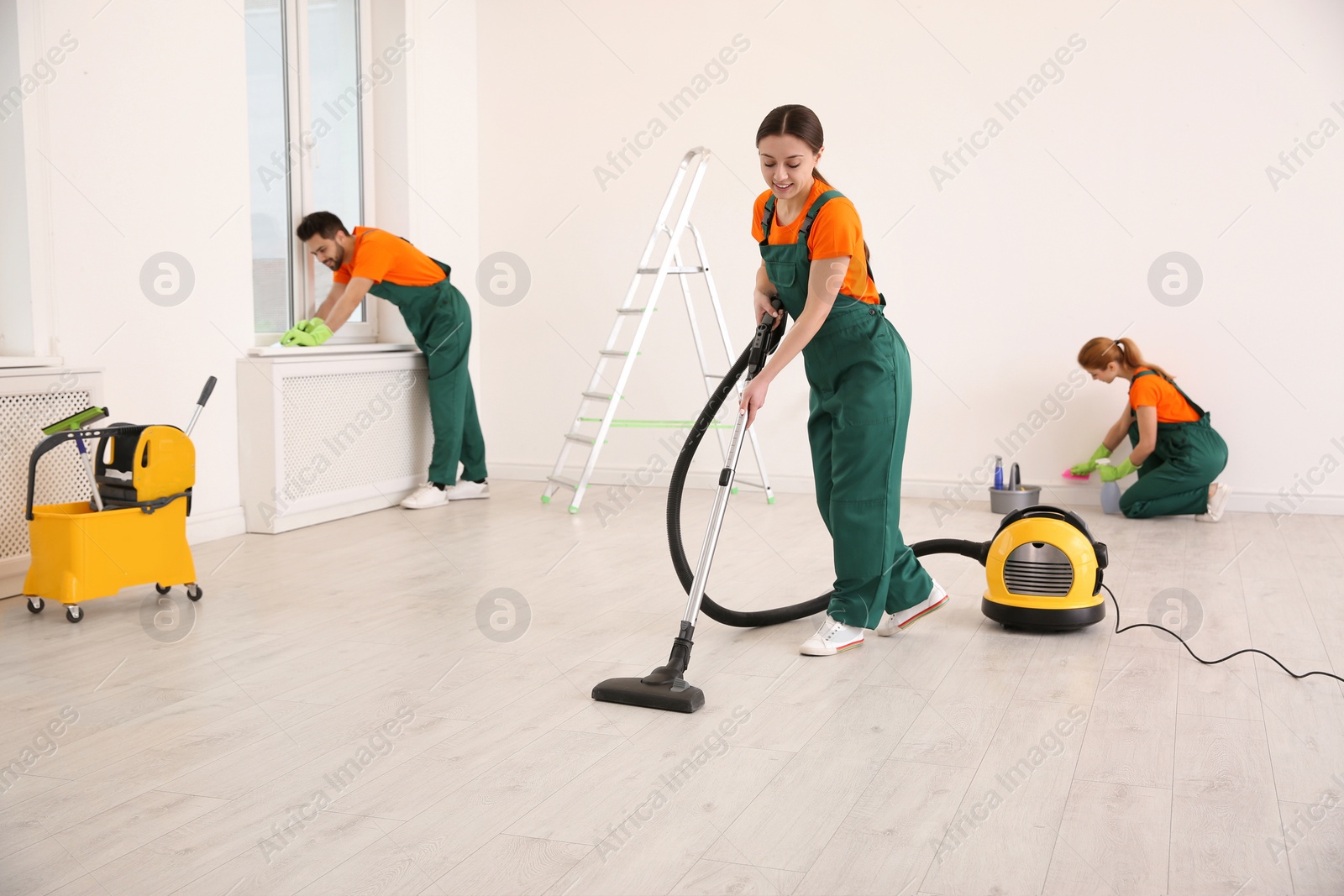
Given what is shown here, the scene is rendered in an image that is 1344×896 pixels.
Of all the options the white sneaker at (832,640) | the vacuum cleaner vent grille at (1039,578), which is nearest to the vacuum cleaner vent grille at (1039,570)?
the vacuum cleaner vent grille at (1039,578)

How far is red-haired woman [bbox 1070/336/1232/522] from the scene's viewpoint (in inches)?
187

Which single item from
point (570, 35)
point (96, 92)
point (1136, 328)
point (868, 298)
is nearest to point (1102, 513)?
point (1136, 328)

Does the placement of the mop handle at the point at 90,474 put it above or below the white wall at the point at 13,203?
below

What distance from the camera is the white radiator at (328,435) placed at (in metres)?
4.28

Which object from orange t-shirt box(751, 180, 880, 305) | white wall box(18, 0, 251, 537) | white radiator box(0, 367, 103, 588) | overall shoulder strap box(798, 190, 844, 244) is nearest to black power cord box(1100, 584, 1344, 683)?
orange t-shirt box(751, 180, 880, 305)

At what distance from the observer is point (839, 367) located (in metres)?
2.69

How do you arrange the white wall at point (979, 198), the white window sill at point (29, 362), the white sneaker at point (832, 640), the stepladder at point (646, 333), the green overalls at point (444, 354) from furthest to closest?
the green overalls at point (444, 354) < the stepladder at point (646, 333) < the white wall at point (979, 198) < the white window sill at point (29, 362) < the white sneaker at point (832, 640)

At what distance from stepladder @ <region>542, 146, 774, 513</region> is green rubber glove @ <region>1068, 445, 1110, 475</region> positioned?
1394 mm

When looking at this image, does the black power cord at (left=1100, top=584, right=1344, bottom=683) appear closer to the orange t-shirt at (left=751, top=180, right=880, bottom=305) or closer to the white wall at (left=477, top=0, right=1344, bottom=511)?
the orange t-shirt at (left=751, top=180, right=880, bottom=305)

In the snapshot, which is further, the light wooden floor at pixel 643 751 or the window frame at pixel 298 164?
the window frame at pixel 298 164

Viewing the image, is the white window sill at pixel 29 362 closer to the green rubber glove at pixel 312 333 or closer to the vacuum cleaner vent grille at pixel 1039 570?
the green rubber glove at pixel 312 333

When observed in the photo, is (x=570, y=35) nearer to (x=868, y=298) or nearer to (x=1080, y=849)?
(x=868, y=298)

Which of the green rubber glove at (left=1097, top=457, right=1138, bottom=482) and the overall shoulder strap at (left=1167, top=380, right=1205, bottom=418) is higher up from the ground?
the overall shoulder strap at (left=1167, top=380, right=1205, bottom=418)

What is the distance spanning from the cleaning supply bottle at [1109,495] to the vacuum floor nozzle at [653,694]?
316 cm
